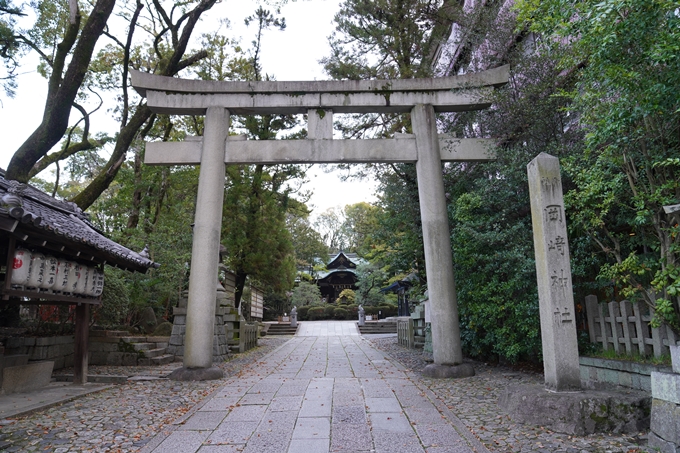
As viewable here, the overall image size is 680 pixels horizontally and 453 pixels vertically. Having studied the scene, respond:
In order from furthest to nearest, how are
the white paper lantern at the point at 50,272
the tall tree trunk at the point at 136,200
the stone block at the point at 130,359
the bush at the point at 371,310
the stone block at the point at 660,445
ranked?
the bush at the point at 371,310 < the tall tree trunk at the point at 136,200 < the stone block at the point at 130,359 < the white paper lantern at the point at 50,272 < the stone block at the point at 660,445

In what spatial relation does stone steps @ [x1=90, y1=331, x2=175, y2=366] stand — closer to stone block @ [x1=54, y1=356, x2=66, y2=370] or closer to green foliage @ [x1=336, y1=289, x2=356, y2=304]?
stone block @ [x1=54, y1=356, x2=66, y2=370]

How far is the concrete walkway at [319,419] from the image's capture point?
426 centimetres

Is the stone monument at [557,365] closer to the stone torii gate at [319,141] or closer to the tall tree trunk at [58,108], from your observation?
the stone torii gate at [319,141]

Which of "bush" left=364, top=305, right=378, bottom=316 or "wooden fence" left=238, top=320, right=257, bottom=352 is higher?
"bush" left=364, top=305, right=378, bottom=316

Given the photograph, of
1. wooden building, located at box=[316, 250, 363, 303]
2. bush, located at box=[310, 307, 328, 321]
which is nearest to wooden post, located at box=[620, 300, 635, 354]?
bush, located at box=[310, 307, 328, 321]

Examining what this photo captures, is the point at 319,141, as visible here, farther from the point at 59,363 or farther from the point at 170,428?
the point at 59,363

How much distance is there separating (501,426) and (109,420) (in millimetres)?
4585

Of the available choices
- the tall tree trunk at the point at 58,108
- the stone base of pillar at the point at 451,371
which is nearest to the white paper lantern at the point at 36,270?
the tall tree trunk at the point at 58,108

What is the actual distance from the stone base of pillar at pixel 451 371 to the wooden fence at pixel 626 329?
2.12 m

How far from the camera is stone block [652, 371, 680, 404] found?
3.78 metres

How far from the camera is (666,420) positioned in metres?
3.85

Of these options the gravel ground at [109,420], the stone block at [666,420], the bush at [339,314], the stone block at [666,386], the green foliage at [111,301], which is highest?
the green foliage at [111,301]

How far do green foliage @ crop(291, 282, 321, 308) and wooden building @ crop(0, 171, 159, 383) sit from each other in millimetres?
23992

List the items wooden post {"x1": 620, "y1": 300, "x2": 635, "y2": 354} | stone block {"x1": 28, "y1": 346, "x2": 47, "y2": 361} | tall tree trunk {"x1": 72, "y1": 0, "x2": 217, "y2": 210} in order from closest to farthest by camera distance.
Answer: wooden post {"x1": 620, "y1": 300, "x2": 635, "y2": 354} → stone block {"x1": 28, "y1": 346, "x2": 47, "y2": 361} → tall tree trunk {"x1": 72, "y1": 0, "x2": 217, "y2": 210}
